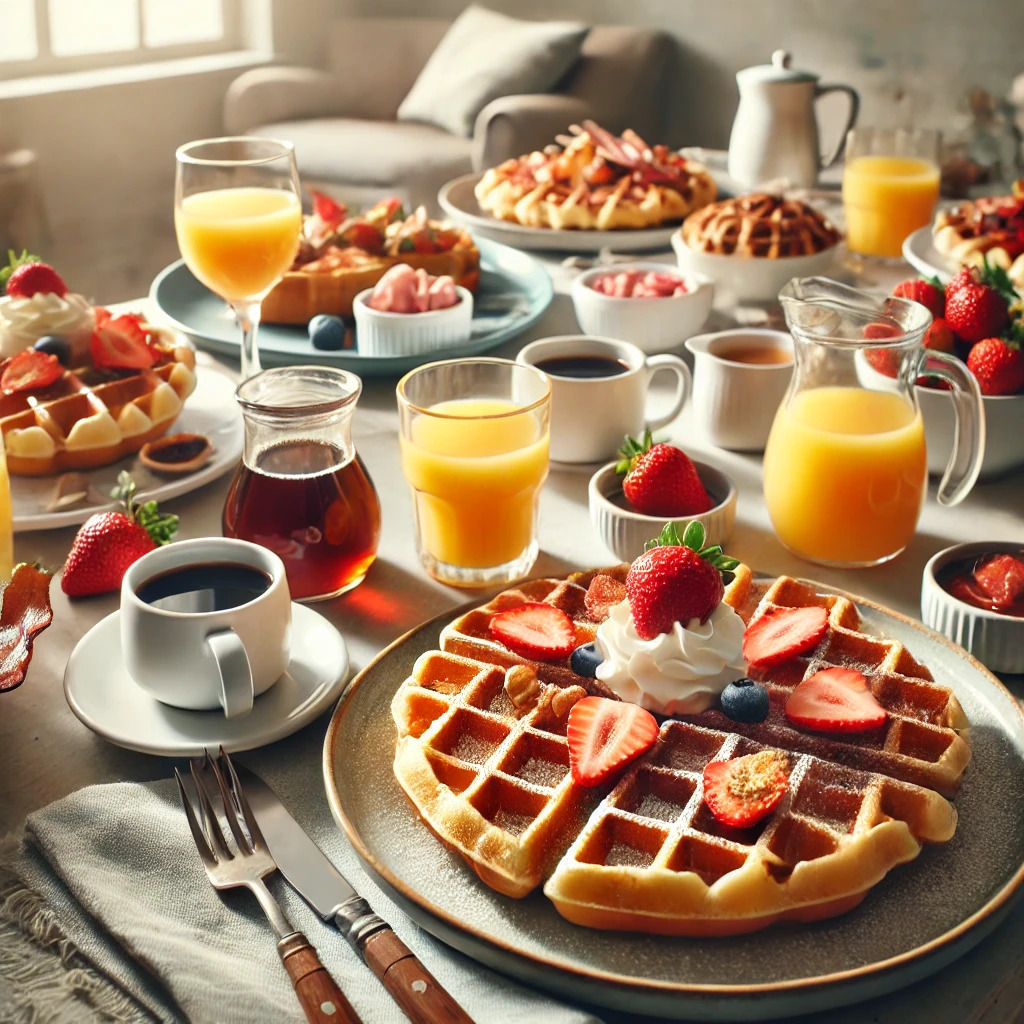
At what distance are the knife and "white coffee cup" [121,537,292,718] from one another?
0.28 ft

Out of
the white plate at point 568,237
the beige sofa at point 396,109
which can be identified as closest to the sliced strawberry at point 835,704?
the white plate at point 568,237

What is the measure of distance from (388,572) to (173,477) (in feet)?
1.23

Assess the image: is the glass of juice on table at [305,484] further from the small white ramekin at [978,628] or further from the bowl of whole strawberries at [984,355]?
the bowl of whole strawberries at [984,355]

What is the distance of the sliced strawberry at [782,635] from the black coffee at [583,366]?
627 millimetres

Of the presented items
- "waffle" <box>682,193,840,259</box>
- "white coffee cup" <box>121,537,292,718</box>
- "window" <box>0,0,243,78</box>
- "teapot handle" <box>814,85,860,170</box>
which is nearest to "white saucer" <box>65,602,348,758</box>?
"white coffee cup" <box>121,537,292,718</box>

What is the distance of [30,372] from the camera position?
1.73 m

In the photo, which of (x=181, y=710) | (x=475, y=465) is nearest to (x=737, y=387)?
(x=475, y=465)

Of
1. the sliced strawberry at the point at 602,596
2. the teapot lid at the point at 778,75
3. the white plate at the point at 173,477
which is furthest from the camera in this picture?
the teapot lid at the point at 778,75

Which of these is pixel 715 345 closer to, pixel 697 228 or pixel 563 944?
pixel 697 228

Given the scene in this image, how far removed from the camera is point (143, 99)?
6879 millimetres

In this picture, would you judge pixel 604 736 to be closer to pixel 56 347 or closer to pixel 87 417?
pixel 87 417

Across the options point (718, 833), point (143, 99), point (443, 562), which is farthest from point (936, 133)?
point (143, 99)

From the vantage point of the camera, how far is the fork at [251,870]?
2.69 ft

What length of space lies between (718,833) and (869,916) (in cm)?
14
